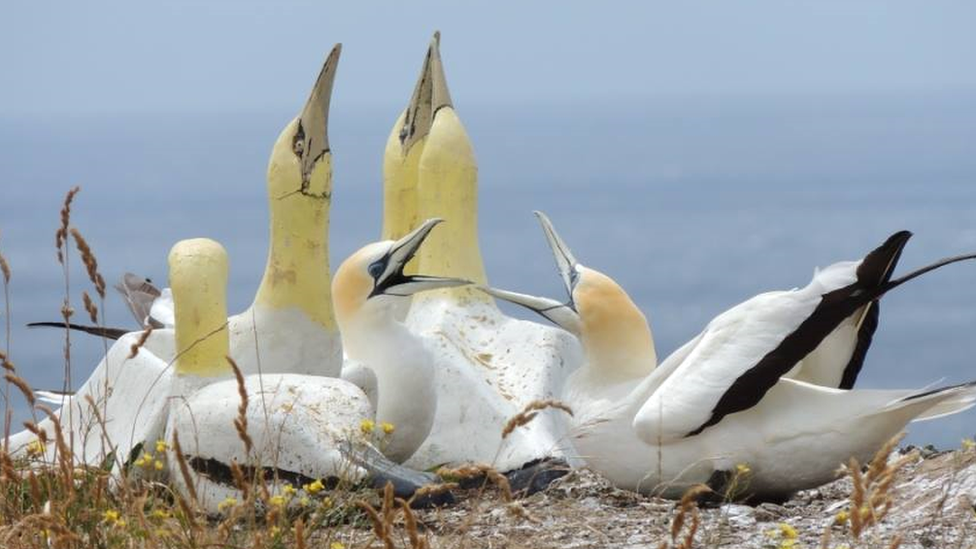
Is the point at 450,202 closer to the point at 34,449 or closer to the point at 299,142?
the point at 299,142

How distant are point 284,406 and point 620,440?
1.47 metres

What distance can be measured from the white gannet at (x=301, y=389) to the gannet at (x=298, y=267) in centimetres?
22

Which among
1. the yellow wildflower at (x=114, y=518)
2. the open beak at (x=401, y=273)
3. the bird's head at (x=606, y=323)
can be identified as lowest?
the yellow wildflower at (x=114, y=518)

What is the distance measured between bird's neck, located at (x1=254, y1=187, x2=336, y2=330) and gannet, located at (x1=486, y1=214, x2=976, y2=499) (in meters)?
1.34

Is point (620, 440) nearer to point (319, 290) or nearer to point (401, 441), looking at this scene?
point (401, 441)

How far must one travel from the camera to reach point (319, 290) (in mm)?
7875

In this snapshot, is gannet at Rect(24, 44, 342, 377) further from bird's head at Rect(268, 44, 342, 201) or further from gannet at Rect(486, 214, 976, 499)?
gannet at Rect(486, 214, 976, 499)

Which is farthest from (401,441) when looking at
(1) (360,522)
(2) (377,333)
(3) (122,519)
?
(3) (122,519)

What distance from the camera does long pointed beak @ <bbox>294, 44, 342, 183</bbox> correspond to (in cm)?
799

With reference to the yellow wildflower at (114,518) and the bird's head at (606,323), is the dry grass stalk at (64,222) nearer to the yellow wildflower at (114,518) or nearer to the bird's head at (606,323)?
the yellow wildflower at (114,518)

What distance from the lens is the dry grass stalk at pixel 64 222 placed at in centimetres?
521

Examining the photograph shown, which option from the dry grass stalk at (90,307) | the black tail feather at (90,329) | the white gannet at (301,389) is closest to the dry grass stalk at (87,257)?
the dry grass stalk at (90,307)

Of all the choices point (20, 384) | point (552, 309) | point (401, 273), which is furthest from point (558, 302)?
point (20, 384)

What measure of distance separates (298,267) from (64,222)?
2779 millimetres
